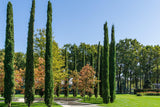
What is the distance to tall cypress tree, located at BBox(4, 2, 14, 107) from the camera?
16.5 meters

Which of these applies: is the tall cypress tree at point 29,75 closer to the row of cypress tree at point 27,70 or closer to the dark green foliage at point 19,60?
the row of cypress tree at point 27,70

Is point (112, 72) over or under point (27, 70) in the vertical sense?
under

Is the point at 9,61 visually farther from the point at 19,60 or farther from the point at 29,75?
the point at 19,60

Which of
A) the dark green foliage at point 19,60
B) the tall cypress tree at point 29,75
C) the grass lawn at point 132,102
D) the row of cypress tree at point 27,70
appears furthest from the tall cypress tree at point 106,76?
the dark green foliage at point 19,60

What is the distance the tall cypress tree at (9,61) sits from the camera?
1650 cm

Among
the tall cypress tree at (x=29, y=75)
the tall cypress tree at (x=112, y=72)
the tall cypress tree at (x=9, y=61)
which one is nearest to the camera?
the tall cypress tree at (x=9, y=61)

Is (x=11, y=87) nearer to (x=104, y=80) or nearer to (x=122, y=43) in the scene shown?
(x=104, y=80)

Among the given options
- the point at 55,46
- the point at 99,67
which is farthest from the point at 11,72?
the point at 99,67

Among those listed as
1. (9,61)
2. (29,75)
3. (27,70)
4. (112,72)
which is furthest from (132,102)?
(9,61)

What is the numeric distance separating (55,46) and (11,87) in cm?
1178

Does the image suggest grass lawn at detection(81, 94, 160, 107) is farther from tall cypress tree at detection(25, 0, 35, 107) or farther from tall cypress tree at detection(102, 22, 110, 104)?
tall cypress tree at detection(25, 0, 35, 107)

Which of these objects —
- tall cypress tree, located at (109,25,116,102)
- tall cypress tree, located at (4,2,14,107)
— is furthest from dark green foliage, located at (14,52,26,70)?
tall cypress tree, located at (4,2,14,107)

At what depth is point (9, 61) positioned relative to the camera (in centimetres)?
1684

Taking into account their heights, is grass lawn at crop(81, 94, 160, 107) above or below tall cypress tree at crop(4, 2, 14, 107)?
below
